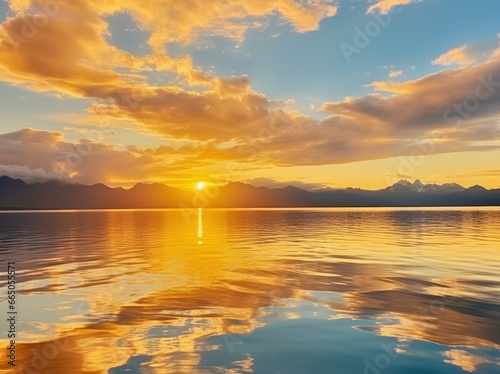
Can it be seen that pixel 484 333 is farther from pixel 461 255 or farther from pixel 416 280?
pixel 461 255

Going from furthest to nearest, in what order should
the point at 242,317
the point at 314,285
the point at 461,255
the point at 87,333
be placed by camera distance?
the point at 461,255, the point at 314,285, the point at 242,317, the point at 87,333

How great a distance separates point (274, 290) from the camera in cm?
2247

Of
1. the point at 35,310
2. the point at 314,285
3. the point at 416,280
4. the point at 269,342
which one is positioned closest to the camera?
the point at 269,342

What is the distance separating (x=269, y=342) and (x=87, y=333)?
266 inches

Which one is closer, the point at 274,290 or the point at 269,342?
the point at 269,342

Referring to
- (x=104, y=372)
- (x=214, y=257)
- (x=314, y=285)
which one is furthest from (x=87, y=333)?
(x=214, y=257)

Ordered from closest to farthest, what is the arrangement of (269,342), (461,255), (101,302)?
(269,342) → (101,302) → (461,255)

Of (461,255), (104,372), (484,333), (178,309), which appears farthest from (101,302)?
(461,255)

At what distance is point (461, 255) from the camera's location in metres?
38.0

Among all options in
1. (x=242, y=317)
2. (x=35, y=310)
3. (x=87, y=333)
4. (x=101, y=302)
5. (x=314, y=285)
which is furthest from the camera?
(x=314, y=285)

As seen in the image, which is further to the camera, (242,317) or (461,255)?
(461,255)

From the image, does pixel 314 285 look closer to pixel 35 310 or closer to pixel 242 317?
pixel 242 317

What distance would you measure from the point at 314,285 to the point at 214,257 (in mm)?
16039

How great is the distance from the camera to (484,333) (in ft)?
47.6
